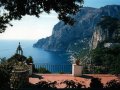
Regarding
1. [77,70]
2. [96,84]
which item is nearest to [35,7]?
[96,84]

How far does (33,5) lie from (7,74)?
11.7 feet

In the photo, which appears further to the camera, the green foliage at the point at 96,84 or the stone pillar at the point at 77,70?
the stone pillar at the point at 77,70

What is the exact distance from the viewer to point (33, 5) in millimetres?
8250

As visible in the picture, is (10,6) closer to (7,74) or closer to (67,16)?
(67,16)

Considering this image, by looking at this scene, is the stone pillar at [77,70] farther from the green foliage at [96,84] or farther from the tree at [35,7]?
the tree at [35,7]

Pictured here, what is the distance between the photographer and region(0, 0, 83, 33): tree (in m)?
8.06

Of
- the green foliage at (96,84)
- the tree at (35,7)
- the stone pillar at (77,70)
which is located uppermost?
the tree at (35,7)

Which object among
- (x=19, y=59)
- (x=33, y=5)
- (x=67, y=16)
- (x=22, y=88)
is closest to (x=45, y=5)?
(x=33, y=5)

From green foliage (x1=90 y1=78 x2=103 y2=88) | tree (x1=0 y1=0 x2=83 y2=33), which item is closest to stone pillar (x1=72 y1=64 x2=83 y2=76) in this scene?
green foliage (x1=90 y1=78 x2=103 y2=88)

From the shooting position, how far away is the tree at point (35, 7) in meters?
8.06

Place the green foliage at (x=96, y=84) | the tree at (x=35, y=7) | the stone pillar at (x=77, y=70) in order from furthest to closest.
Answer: the stone pillar at (x=77, y=70), the green foliage at (x=96, y=84), the tree at (x=35, y=7)

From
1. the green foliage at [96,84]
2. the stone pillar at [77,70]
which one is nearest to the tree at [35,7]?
the green foliage at [96,84]

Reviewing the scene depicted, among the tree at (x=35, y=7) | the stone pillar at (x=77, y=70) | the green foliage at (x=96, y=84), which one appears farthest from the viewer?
the stone pillar at (x=77, y=70)

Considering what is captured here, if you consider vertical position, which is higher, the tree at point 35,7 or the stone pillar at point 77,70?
the tree at point 35,7
